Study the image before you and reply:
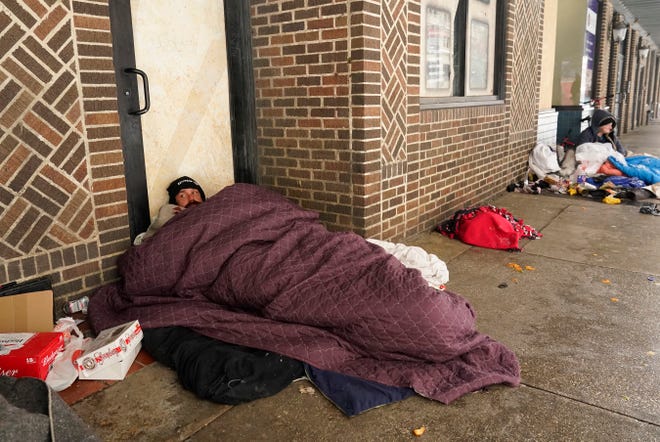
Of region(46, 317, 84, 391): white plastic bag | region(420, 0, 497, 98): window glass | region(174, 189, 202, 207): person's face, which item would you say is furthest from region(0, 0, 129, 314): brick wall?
region(420, 0, 497, 98): window glass

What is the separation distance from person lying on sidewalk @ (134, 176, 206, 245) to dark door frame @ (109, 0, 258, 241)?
0.44ft

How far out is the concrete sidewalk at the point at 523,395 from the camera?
2064 mm

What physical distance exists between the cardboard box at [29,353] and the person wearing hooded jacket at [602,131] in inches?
307

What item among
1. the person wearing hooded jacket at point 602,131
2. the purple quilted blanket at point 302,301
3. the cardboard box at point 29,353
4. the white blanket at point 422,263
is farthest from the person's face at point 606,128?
the cardboard box at point 29,353

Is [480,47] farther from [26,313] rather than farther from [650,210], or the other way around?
[26,313]

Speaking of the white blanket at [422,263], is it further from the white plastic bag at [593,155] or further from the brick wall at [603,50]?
the brick wall at [603,50]

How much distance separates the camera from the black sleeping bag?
225 cm

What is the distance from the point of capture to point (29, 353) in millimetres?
2266

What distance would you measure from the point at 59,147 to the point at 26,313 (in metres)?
0.88

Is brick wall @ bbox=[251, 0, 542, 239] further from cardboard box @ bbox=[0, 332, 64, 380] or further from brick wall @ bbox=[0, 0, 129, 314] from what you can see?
cardboard box @ bbox=[0, 332, 64, 380]

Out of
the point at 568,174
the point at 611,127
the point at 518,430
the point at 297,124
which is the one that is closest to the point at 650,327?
the point at 518,430

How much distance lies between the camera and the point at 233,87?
4.15 metres

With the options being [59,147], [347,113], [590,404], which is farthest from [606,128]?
[59,147]

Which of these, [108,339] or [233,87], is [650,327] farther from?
[233,87]
